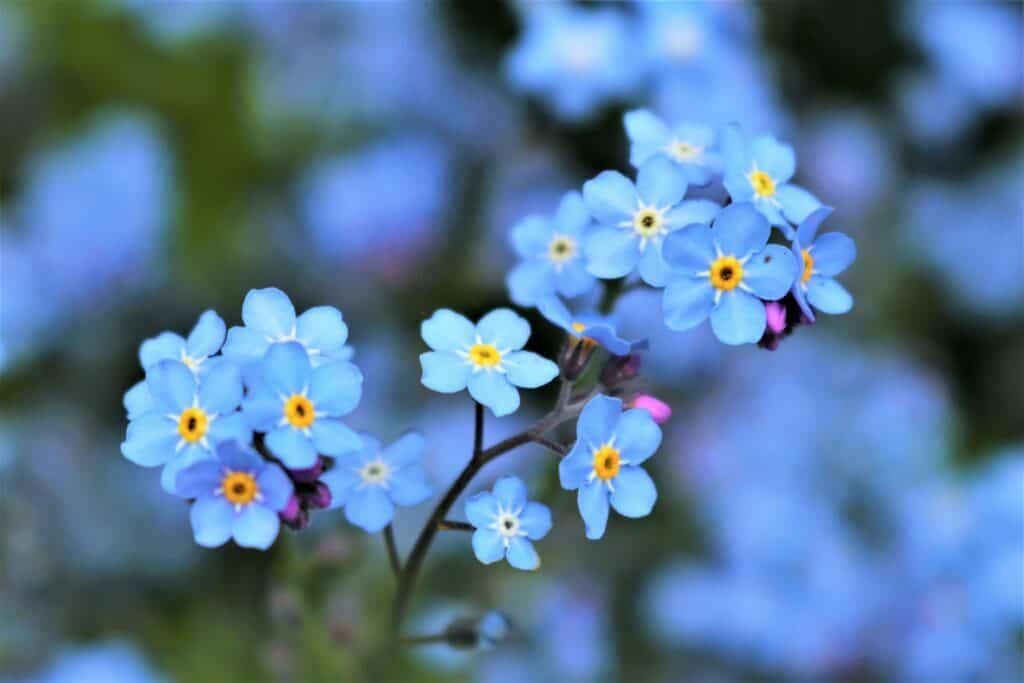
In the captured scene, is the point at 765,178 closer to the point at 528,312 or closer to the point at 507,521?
the point at 507,521

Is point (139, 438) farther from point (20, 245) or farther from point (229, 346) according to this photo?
point (20, 245)

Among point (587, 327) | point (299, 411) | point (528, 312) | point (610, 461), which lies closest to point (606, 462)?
point (610, 461)

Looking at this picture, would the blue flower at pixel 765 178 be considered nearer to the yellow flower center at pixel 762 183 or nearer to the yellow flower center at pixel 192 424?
the yellow flower center at pixel 762 183

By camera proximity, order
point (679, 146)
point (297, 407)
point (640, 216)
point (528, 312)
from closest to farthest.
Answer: point (297, 407) → point (640, 216) → point (679, 146) → point (528, 312)

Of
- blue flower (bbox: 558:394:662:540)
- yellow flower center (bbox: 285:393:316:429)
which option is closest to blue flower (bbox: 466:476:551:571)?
blue flower (bbox: 558:394:662:540)

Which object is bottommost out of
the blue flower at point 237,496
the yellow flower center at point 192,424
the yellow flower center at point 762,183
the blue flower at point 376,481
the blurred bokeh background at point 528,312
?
the blurred bokeh background at point 528,312

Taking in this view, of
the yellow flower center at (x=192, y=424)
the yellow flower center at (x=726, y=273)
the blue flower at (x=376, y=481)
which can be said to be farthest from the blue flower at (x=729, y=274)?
the yellow flower center at (x=192, y=424)
